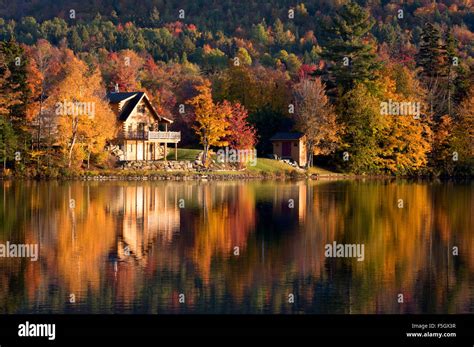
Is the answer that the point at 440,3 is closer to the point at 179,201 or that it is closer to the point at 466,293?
the point at 179,201

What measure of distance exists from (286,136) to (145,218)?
1728 inches

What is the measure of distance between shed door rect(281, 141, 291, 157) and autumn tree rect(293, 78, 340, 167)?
2335 millimetres

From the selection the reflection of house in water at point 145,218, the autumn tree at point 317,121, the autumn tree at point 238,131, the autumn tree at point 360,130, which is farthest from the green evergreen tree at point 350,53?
the reflection of house in water at point 145,218

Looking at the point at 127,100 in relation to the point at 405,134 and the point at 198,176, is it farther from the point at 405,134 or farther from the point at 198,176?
the point at 405,134

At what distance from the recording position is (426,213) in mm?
38656

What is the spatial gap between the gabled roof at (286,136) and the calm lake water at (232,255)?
31.5 metres

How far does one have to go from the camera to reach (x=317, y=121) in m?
74.9

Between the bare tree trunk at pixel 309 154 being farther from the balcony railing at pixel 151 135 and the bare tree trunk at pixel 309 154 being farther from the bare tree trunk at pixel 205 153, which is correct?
the balcony railing at pixel 151 135

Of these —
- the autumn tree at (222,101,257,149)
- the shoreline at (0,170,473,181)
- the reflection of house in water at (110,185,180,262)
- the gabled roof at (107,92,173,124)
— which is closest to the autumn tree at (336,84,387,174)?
the shoreline at (0,170,473,181)

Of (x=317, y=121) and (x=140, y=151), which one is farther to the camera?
(x=317, y=121)

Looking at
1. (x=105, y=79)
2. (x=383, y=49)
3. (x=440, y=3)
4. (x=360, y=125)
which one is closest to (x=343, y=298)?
(x=360, y=125)

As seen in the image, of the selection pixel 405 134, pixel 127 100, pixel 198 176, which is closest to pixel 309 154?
pixel 405 134

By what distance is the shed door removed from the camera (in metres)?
78.3

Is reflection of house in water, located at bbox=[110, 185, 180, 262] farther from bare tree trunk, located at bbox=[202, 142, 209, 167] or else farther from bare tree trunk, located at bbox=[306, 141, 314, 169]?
bare tree trunk, located at bbox=[306, 141, 314, 169]
